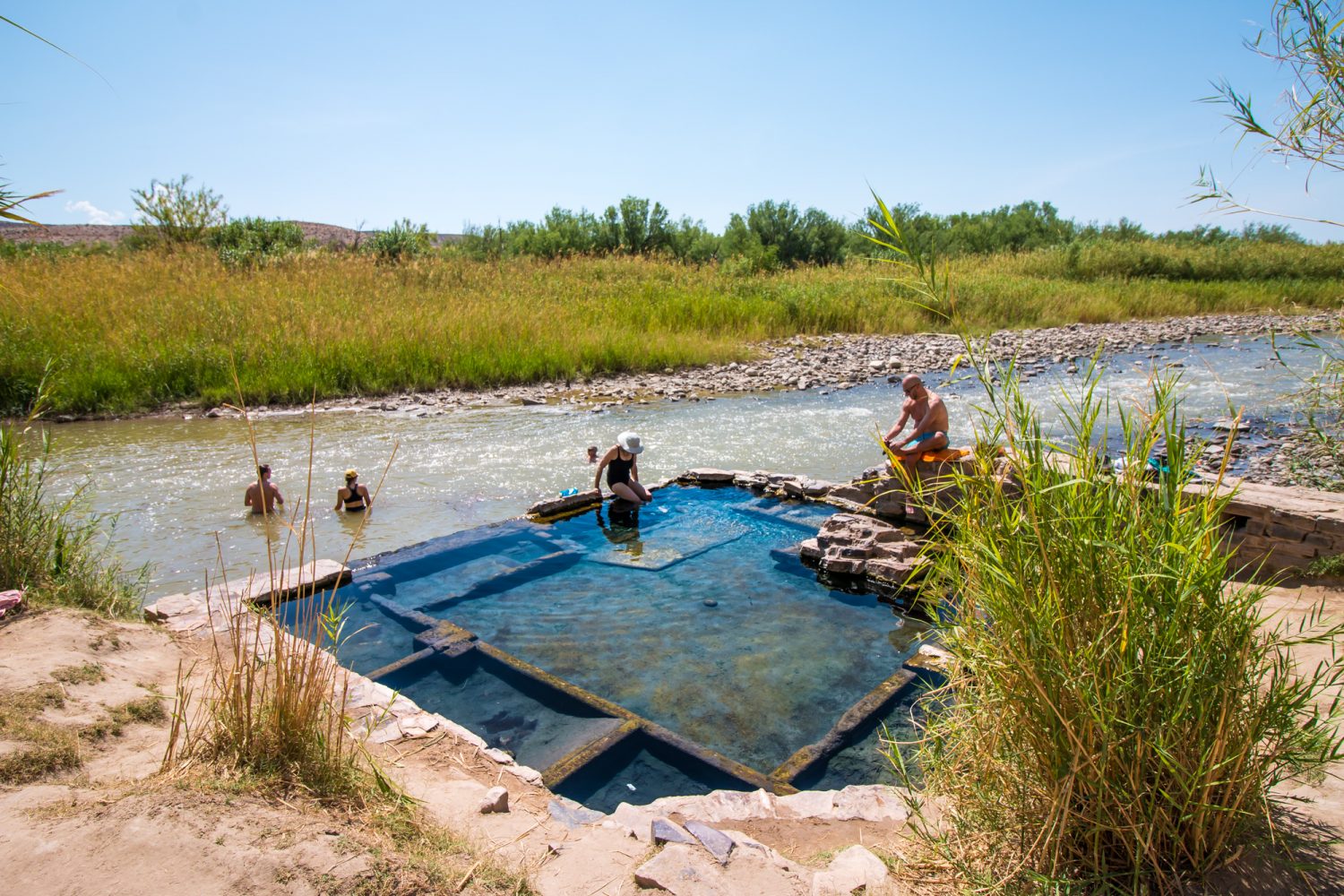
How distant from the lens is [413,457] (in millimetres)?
10227

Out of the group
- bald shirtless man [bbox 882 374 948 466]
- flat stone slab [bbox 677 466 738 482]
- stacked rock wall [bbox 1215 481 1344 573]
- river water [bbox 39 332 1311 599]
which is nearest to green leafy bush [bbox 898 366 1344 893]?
river water [bbox 39 332 1311 599]

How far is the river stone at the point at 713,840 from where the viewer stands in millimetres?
2881

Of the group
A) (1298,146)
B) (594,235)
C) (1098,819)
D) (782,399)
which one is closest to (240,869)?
(1098,819)

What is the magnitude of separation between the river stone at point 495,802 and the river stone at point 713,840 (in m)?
0.80

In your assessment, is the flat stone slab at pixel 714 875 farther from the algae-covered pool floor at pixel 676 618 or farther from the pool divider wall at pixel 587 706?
the algae-covered pool floor at pixel 676 618

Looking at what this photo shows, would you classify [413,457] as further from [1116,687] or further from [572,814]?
[1116,687]

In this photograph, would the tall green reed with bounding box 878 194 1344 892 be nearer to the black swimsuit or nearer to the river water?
the river water

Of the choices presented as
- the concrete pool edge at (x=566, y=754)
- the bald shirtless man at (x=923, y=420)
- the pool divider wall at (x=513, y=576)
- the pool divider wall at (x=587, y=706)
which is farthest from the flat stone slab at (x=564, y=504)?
the bald shirtless man at (x=923, y=420)

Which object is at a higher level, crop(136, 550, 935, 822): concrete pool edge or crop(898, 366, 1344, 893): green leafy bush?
crop(898, 366, 1344, 893): green leafy bush

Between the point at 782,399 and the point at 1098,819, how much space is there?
1222cm

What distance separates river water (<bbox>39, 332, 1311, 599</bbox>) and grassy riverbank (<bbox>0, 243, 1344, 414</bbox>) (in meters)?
1.17

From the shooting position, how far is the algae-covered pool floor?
4.64 metres

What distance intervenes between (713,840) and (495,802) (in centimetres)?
95

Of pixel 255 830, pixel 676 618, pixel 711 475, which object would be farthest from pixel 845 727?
pixel 711 475
